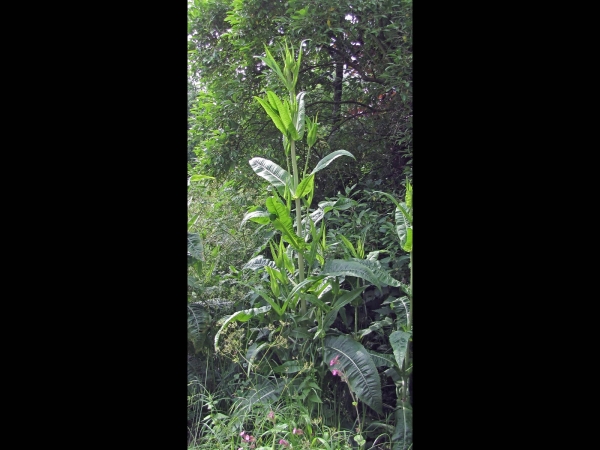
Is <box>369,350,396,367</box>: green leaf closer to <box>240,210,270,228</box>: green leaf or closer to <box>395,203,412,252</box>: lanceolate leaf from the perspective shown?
<box>395,203,412,252</box>: lanceolate leaf

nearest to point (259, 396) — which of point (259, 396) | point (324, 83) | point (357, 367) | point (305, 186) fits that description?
point (259, 396)

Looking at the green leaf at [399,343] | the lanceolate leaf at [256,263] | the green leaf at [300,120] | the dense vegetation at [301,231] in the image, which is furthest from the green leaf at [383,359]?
the green leaf at [300,120]

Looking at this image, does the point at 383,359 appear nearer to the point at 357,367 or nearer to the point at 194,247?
the point at 357,367

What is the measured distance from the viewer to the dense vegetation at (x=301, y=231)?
2016 mm

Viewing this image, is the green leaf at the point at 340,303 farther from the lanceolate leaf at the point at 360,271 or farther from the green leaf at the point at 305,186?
the green leaf at the point at 305,186

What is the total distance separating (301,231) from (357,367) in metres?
0.58

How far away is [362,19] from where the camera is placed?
311 cm

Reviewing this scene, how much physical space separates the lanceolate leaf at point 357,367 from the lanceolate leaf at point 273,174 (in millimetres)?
599

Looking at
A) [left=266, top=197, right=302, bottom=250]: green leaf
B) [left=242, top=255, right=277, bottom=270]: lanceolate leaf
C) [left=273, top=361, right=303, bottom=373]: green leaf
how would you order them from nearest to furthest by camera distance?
[left=266, top=197, right=302, bottom=250]: green leaf
[left=273, top=361, right=303, bottom=373]: green leaf
[left=242, top=255, right=277, bottom=270]: lanceolate leaf

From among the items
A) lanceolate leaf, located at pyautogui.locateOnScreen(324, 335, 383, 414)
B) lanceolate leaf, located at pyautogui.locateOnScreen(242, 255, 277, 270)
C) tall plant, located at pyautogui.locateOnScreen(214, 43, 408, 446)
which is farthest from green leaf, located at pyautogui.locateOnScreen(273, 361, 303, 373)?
lanceolate leaf, located at pyautogui.locateOnScreen(242, 255, 277, 270)

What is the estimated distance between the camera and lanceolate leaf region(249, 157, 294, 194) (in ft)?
→ 7.11

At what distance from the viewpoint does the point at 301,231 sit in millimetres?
2240
